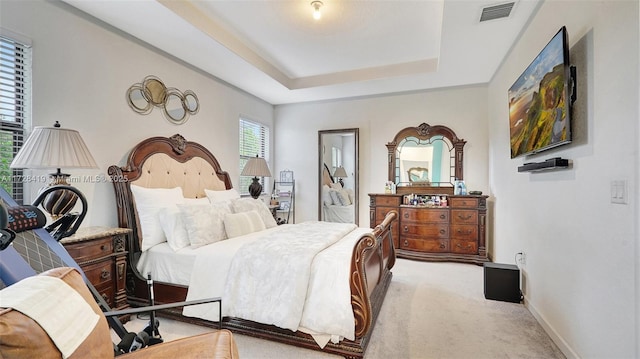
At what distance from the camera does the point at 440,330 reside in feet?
7.66

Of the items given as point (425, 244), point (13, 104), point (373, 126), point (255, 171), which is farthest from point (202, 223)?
point (373, 126)

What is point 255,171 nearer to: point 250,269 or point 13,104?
point 250,269

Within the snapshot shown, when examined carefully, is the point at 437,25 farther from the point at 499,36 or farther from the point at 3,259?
the point at 3,259

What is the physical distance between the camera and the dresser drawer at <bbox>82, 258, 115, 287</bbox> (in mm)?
2201

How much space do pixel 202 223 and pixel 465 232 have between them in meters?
3.57

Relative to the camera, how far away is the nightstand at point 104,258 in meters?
2.14

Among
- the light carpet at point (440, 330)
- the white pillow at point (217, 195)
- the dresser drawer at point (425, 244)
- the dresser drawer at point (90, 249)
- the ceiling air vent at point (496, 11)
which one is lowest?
the light carpet at point (440, 330)

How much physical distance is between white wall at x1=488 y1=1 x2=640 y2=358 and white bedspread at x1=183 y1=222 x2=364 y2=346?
141cm

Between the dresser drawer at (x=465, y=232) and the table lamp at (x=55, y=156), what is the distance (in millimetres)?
4304

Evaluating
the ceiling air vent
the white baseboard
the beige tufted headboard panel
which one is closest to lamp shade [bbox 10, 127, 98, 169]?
the beige tufted headboard panel

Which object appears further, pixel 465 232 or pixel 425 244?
pixel 425 244

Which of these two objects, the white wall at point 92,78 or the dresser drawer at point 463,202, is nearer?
the white wall at point 92,78

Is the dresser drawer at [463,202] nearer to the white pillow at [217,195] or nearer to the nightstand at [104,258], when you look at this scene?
the white pillow at [217,195]

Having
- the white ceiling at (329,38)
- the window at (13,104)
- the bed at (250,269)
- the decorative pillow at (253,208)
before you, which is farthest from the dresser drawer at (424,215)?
the window at (13,104)
